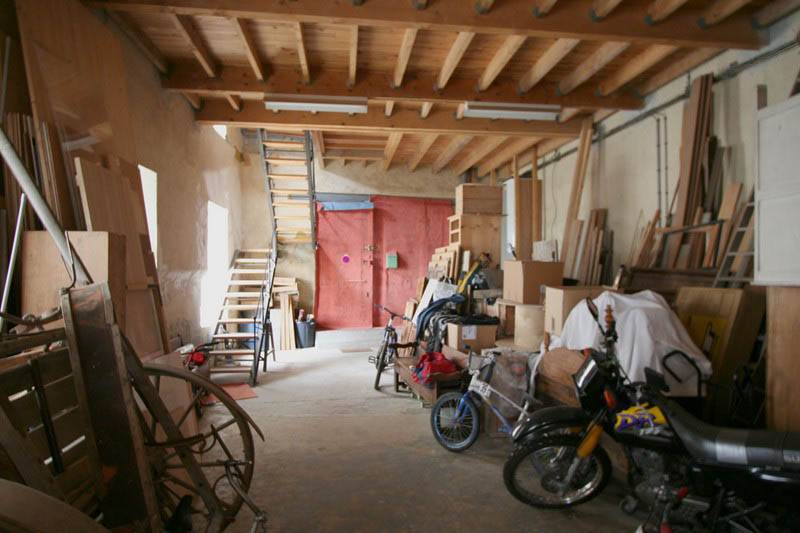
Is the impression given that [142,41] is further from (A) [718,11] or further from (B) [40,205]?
(A) [718,11]

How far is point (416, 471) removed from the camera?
10.3ft

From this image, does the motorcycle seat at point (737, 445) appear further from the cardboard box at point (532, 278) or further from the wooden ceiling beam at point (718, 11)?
the wooden ceiling beam at point (718, 11)

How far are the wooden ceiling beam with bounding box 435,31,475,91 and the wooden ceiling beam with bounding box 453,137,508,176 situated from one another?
2419 mm

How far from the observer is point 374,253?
9.27 meters

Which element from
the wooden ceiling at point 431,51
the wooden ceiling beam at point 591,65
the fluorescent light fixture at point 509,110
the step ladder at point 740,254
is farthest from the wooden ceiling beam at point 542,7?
the step ladder at point 740,254

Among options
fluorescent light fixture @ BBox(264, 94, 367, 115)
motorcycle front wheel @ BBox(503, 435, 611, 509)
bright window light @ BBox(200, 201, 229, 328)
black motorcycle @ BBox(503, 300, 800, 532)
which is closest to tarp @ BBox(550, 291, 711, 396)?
black motorcycle @ BBox(503, 300, 800, 532)

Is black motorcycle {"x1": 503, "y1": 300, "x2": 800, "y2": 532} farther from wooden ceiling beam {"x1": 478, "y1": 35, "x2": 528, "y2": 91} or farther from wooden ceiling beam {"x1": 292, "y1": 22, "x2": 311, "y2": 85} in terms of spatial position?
wooden ceiling beam {"x1": 292, "y1": 22, "x2": 311, "y2": 85}

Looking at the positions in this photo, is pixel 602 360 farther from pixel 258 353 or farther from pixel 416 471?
pixel 258 353

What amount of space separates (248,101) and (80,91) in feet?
9.56

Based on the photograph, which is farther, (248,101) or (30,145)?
(248,101)

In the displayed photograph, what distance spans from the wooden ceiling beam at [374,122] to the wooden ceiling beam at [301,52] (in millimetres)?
921

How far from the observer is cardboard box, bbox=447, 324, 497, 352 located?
4547 millimetres

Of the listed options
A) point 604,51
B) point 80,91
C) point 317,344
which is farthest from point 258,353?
point 604,51

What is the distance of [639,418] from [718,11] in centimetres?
332
